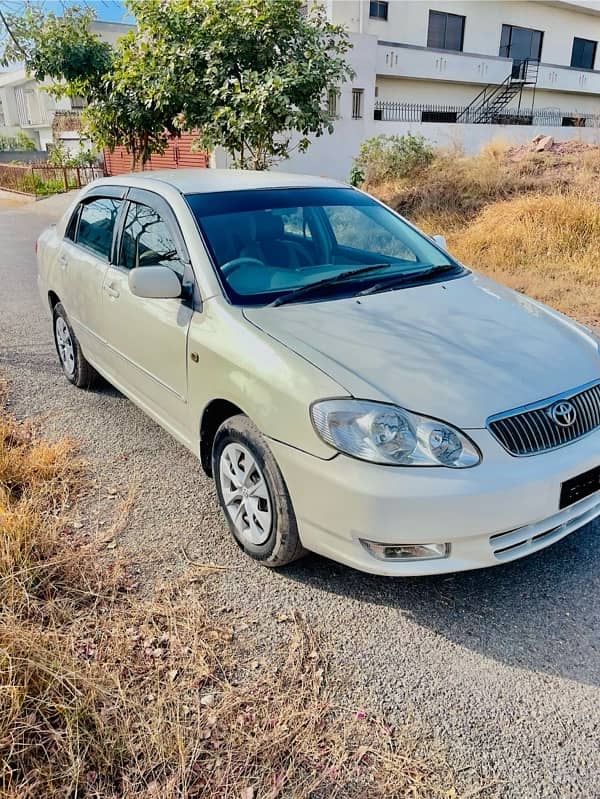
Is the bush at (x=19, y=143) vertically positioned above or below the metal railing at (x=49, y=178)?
above

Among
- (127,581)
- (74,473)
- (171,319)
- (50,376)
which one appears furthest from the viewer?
(50,376)

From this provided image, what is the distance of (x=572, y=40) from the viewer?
114ft

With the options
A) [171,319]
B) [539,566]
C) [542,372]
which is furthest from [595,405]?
[171,319]

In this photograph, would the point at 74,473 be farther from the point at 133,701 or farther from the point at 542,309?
the point at 542,309

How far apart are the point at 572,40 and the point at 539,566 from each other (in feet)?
134

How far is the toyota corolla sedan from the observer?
7.84ft

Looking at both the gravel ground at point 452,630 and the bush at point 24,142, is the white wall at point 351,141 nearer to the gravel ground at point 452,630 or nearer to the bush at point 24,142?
the gravel ground at point 452,630

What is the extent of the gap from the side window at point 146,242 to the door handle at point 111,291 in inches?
6.5

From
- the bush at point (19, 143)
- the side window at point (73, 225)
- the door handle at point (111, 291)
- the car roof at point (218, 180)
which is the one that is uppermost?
the bush at point (19, 143)

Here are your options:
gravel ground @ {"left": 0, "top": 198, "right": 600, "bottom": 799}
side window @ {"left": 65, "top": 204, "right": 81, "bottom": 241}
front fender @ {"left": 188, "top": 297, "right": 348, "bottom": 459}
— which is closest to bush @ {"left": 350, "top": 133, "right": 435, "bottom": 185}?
side window @ {"left": 65, "top": 204, "right": 81, "bottom": 241}

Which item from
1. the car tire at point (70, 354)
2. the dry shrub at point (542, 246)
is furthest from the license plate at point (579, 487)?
the dry shrub at point (542, 246)

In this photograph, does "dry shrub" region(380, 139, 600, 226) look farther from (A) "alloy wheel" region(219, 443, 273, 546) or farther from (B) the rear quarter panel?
(A) "alloy wheel" region(219, 443, 273, 546)

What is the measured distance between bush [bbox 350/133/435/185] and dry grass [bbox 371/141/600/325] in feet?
1.07

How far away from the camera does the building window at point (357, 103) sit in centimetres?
2222
